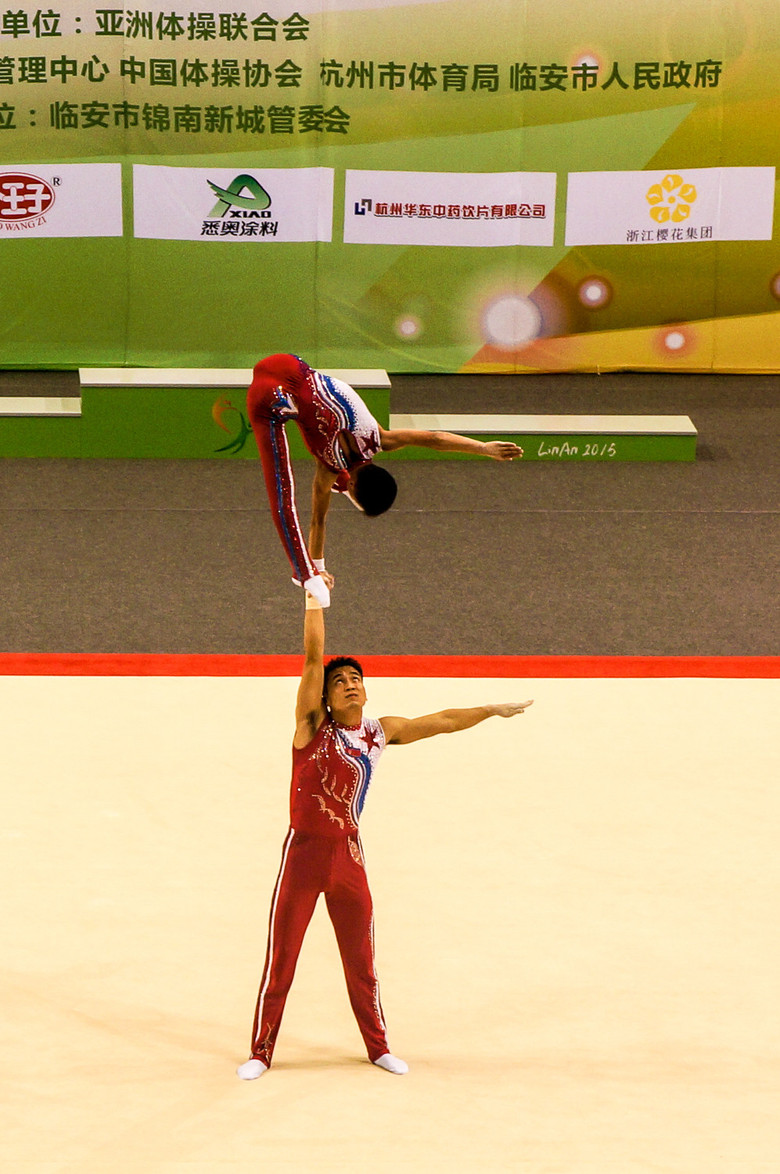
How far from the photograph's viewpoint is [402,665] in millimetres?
6395

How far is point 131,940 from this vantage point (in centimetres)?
425

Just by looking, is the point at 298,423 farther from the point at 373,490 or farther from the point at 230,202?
the point at 230,202

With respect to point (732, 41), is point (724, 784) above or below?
below

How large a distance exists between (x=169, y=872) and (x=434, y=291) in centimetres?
762

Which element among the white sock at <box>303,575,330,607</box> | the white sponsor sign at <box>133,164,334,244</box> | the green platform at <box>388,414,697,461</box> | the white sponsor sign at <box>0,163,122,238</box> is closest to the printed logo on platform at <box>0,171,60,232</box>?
the white sponsor sign at <box>0,163,122,238</box>

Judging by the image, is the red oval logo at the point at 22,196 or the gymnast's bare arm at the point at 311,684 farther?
the red oval logo at the point at 22,196

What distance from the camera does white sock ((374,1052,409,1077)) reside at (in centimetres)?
367

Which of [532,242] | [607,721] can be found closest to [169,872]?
[607,721]

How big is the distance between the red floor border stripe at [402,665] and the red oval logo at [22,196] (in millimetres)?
5660

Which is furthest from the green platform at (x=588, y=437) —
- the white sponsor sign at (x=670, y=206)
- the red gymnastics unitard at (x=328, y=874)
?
the red gymnastics unitard at (x=328, y=874)

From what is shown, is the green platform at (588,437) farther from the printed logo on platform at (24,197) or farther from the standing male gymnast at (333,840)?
the standing male gymnast at (333,840)

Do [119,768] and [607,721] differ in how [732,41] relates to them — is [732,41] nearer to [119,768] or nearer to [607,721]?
[607,721]

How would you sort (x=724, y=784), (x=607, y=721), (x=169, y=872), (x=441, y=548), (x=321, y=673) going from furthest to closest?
1. (x=441, y=548)
2. (x=607, y=721)
3. (x=724, y=784)
4. (x=169, y=872)
5. (x=321, y=673)

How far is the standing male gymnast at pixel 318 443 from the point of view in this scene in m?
3.37
